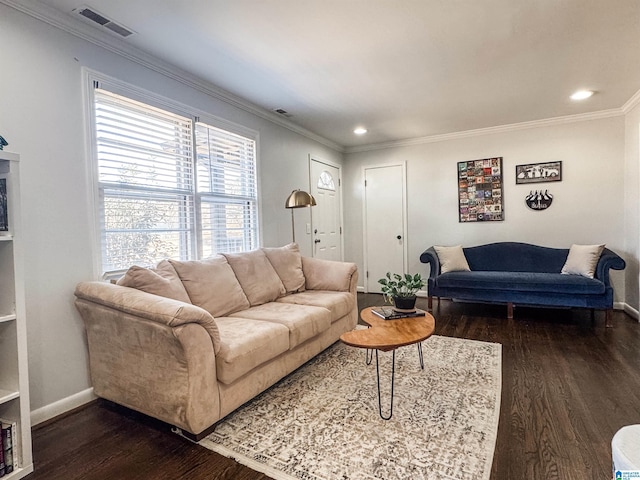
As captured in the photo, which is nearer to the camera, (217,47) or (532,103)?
(217,47)

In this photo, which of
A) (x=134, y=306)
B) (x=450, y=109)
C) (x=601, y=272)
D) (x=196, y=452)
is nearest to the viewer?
(x=196, y=452)

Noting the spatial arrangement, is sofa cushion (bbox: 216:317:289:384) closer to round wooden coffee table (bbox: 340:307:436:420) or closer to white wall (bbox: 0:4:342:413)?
round wooden coffee table (bbox: 340:307:436:420)

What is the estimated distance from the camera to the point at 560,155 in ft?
14.2

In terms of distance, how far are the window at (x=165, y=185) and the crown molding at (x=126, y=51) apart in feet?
0.99

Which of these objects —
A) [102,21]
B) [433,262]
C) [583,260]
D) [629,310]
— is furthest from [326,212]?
[629,310]

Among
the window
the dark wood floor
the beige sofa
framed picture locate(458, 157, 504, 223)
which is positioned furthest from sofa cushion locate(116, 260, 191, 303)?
framed picture locate(458, 157, 504, 223)

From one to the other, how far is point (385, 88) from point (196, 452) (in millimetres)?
3183

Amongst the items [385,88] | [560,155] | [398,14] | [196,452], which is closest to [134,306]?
[196,452]

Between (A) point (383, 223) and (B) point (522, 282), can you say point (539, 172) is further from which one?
(A) point (383, 223)

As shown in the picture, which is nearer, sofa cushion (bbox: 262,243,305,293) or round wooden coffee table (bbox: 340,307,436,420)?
round wooden coffee table (bbox: 340,307,436,420)

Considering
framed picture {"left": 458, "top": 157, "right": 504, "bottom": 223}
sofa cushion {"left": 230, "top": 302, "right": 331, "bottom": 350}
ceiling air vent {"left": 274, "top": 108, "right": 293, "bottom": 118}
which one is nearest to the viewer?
sofa cushion {"left": 230, "top": 302, "right": 331, "bottom": 350}

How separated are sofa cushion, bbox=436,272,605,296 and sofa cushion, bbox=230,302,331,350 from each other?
6.87ft

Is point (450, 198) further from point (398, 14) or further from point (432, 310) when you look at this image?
point (398, 14)

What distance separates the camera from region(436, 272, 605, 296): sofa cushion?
3.54 meters
